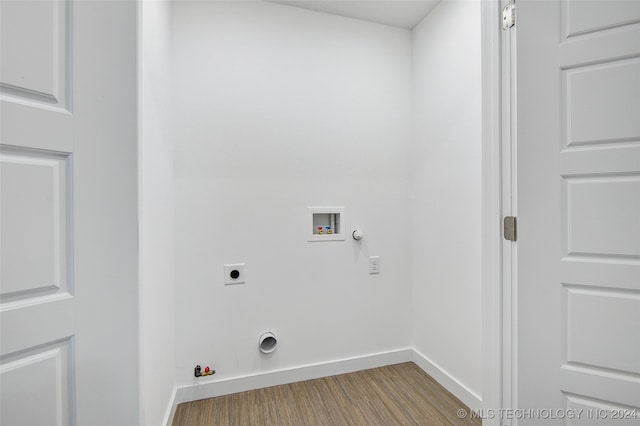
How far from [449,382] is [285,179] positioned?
166 centimetres

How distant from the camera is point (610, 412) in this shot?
34.5 inches

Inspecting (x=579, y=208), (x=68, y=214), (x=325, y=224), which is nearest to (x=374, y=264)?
(x=325, y=224)

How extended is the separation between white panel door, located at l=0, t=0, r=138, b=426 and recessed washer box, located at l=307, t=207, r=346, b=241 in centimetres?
111

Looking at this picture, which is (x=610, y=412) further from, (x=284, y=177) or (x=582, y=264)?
(x=284, y=177)

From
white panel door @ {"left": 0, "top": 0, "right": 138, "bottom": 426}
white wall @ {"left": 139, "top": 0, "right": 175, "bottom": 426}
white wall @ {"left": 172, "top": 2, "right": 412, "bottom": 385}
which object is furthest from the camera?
white wall @ {"left": 172, "top": 2, "right": 412, "bottom": 385}

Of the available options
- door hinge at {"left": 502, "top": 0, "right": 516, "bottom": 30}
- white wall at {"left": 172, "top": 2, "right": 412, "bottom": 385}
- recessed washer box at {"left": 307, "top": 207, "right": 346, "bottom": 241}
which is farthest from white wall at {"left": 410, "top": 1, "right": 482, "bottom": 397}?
recessed washer box at {"left": 307, "top": 207, "right": 346, "bottom": 241}

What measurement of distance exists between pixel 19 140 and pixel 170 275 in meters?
0.99

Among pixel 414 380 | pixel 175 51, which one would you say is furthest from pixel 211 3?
pixel 414 380

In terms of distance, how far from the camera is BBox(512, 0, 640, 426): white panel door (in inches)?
33.1

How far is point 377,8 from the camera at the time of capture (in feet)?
6.02

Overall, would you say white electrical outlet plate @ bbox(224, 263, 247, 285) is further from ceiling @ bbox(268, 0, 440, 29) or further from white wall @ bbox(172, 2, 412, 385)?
ceiling @ bbox(268, 0, 440, 29)

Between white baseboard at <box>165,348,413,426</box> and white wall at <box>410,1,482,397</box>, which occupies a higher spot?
white wall at <box>410,1,482,397</box>

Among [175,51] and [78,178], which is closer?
[78,178]

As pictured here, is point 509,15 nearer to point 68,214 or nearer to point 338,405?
point 68,214
